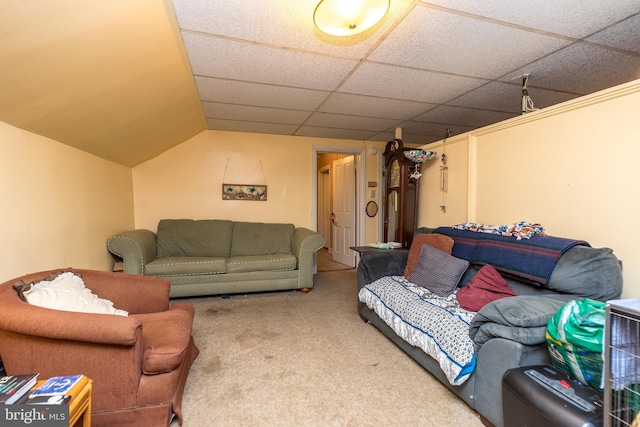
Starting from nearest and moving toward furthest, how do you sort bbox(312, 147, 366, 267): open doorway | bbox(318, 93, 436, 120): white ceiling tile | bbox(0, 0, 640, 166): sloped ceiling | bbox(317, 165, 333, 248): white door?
bbox(0, 0, 640, 166): sloped ceiling < bbox(318, 93, 436, 120): white ceiling tile < bbox(312, 147, 366, 267): open doorway < bbox(317, 165, 333, 248): white door

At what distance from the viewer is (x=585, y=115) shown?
6.33ft

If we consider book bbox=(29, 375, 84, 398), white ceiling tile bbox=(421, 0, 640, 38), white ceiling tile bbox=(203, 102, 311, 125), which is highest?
white ceiling tile bbox=(203, 102, 311, 125)

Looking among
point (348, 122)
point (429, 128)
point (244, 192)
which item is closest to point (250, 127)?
point (244, 192)

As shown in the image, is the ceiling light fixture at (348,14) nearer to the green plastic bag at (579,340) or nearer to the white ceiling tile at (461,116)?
the green plastic bag at (579,340)

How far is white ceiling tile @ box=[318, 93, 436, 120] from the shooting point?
295 cm

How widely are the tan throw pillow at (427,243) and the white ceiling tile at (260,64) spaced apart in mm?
1698

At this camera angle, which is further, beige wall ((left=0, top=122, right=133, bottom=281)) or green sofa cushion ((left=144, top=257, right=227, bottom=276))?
green sofa cushion ((left=144, top=257, right=227, bottom=276))

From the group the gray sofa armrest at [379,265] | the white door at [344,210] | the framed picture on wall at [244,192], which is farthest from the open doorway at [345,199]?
the gray sofa armrest at [379,265]

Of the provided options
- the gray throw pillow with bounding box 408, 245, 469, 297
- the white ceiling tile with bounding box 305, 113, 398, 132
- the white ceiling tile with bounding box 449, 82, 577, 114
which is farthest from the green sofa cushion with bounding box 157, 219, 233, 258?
the white ceiling tile with bounding box 449, 82, 577, 114

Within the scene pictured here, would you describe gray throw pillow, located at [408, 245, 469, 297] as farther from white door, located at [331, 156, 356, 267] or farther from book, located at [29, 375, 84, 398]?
white door, located at [331, 156, 356, 267]

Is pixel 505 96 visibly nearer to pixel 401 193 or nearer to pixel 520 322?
pixel 401 193

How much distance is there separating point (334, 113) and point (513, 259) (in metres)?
2.41

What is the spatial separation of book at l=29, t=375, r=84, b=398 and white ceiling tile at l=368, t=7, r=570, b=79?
7.85 feet

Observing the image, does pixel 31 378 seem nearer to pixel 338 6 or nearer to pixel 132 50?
pixel 132 50
